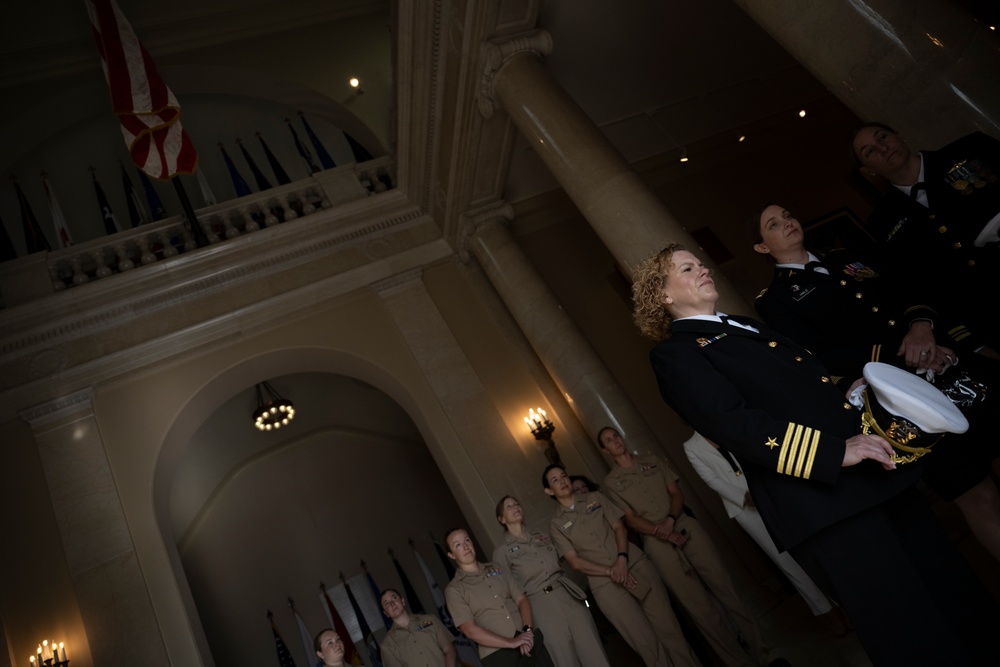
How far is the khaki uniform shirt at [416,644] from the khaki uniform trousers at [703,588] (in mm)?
1457

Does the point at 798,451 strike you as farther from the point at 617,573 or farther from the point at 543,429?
the point at 543,429

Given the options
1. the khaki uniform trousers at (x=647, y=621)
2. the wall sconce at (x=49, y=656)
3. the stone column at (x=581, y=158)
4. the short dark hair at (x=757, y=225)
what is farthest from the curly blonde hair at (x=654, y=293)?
the wall sconce at (x=49, y=656)

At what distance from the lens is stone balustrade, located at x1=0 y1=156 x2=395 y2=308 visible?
22.3ft

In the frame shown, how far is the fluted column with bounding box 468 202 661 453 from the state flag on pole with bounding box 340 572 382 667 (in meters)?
4.53

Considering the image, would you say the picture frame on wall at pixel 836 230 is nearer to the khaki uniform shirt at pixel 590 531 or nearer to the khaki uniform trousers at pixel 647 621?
the khaki uniform shirt at pixel 590 531

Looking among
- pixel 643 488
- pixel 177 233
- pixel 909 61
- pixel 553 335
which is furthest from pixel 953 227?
pixel 177 233

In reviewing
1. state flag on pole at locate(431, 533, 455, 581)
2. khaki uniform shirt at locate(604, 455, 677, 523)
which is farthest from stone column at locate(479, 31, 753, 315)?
state flag on pole at locate(431, 533, 455, 581)

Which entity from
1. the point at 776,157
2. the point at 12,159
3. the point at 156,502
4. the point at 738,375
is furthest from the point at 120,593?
the point at 776,157

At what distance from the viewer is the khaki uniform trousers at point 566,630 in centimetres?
389

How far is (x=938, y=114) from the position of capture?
2.81 m

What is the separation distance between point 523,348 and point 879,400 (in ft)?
18.1

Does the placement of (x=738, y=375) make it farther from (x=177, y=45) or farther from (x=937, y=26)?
(x=177, y=45)

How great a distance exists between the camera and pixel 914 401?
1.76m

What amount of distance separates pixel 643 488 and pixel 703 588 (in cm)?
72
